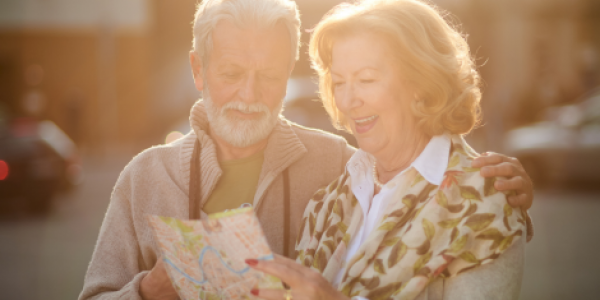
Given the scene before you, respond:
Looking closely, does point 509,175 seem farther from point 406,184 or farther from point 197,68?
point 197,68

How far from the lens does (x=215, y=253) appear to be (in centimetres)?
186

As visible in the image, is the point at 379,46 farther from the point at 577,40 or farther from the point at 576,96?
the point at 577,40

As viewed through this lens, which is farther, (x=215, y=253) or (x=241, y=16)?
(x=241, y=16)

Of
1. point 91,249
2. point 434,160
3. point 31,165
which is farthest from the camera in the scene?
point 31,165

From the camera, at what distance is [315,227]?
2.46m

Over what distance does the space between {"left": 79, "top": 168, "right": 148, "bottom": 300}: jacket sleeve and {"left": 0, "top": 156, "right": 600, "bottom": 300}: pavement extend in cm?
391

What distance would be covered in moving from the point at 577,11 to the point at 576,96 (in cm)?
424

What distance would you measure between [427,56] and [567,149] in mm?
10130

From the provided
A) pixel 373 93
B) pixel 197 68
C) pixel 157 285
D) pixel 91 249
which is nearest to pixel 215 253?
pixel 157 285

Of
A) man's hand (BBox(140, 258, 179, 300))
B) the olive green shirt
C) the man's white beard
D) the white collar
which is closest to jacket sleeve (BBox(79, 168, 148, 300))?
man's hand (BBox(140, 258, 179, 300))

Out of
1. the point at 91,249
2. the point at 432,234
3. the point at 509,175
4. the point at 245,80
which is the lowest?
Result: the point at 91,249

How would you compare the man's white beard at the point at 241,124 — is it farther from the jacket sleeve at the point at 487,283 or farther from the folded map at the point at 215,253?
the jacket sleeve at the point at 487,283

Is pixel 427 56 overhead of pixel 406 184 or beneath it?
overhead

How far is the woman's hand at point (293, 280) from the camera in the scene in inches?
69.4
